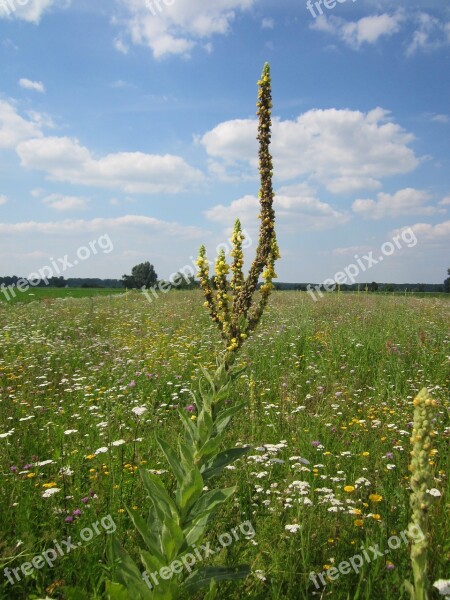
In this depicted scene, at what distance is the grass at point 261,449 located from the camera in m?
2.55

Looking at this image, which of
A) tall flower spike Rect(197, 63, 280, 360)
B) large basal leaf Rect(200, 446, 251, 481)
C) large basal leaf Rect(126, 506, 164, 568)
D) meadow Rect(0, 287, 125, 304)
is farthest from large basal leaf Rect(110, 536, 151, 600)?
meadow Rect(0, 287, 125, 304)

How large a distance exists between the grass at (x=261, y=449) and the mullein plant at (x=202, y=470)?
0.86 feet

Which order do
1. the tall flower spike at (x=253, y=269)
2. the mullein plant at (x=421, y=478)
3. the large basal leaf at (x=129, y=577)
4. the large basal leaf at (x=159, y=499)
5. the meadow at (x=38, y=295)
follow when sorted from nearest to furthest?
1. the mullein plant at (x=421, y=478)
2. the large basal leaf at (x=129, y=577)
3. the large basal leaf at (x=159, y=499)
4. the tall flower spike at (x=253, y=269)
5. the meadow at (x=38, y=295)

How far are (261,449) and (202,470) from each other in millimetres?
1363

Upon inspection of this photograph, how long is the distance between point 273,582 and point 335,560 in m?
0.44

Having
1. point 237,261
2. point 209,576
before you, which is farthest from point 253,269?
point 209,576

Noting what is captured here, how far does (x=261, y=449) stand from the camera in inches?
142

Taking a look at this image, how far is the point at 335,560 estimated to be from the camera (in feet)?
8.64

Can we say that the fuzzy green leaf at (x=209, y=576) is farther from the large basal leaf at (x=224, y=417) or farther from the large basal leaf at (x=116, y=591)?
the large basal leaf at (x=224, y=417)

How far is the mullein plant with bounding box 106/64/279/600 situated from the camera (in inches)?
80.3

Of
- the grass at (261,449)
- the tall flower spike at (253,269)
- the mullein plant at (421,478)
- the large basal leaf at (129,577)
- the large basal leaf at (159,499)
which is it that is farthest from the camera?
the tall flower spike at (253,269)

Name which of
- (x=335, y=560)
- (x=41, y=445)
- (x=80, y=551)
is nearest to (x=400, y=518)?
(x=335, y=560)

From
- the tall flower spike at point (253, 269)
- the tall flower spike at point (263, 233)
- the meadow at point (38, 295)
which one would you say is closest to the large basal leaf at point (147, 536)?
the tall flower spike at point (253, 269)

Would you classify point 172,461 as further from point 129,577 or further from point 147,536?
point 129,577
